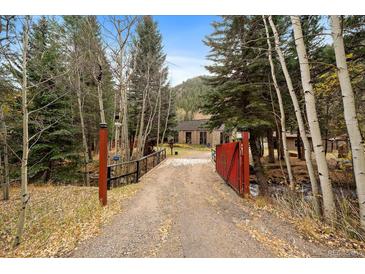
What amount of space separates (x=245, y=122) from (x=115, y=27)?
6.25 m

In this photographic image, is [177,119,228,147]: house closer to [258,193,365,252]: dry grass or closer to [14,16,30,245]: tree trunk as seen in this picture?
[258,193,365,252]: dry grass

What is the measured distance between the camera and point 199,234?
265cm

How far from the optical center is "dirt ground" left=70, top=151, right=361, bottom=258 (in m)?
2.22

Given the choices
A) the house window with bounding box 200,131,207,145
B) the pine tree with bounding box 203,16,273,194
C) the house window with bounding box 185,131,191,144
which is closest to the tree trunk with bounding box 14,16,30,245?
the pine tree with bounding box 203,16,273,194

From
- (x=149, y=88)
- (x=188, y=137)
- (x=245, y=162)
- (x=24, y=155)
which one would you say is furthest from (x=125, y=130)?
(x=188, y=137)

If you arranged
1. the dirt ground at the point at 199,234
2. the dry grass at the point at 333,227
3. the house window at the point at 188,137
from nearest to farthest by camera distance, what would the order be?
the dirt ground at the point at 199,234
the dry grass at the point at 333,227
the house window at the point at 188,137

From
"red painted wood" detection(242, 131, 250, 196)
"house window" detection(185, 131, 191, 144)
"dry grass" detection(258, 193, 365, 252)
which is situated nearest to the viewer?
"dry grass" detection(258, 193, 365, 252)

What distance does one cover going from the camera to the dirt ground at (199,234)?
2.22 meters

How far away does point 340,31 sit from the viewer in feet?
8.64

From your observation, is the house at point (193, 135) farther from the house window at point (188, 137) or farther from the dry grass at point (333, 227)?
the dry grass at point (333, 227)

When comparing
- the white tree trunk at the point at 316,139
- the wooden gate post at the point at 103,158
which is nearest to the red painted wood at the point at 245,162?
the white tree trunk at the point at 316,139

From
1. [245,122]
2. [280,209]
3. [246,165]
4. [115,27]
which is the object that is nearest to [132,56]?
[115,27]

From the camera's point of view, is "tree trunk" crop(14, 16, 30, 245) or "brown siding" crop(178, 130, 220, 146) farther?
"brown siding" crop(178, 130, 220, 146)

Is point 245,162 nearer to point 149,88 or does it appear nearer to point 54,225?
point 54,225
